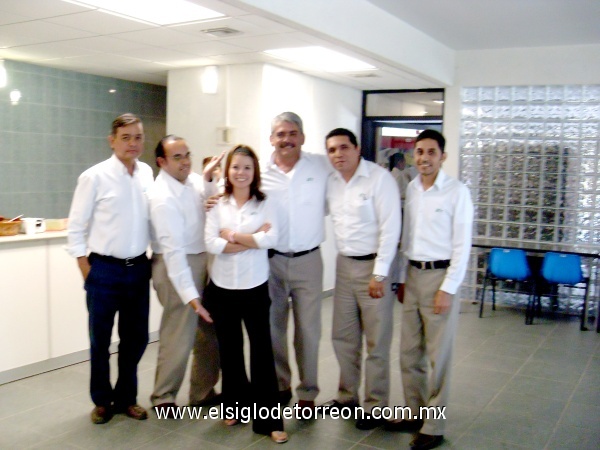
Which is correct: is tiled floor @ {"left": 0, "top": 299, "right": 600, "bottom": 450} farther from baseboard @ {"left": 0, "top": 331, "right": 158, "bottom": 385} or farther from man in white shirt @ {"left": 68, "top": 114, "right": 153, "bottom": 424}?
man in white shirt @ {"left": 68, "top": 114, "right": 153, "bottom": 424}

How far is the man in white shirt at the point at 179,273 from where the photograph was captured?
132 inches

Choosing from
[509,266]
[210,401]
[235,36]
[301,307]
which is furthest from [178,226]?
[509,266]

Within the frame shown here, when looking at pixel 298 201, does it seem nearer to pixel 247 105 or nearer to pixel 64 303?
pixel 64 303

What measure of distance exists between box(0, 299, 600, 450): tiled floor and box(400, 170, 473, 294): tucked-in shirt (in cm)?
100

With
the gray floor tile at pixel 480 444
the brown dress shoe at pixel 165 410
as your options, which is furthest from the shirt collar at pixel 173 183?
the gray floor tile at pixel 480 444

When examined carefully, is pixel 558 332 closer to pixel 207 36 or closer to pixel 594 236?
pixel 594 236

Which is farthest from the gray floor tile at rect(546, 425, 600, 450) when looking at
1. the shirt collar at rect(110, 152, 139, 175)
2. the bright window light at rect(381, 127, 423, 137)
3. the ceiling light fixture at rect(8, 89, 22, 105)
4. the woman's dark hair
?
the ceiling light fixture at rect(8, 89, 22, 105)

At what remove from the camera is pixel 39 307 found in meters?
4.23

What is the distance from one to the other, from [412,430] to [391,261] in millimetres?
990

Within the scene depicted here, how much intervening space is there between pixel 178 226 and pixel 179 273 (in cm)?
26

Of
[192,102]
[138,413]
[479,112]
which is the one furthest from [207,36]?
[479,112]

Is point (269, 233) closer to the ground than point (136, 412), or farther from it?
farther from it

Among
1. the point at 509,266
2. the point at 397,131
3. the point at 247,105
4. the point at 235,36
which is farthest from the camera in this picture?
the point at 397,131

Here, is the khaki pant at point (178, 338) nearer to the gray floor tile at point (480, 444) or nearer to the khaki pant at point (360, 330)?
the khaki pant at point (360, 330)
